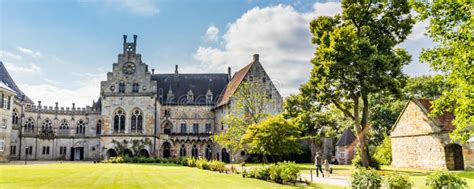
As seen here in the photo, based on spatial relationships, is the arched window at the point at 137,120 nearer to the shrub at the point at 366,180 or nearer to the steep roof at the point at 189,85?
the steep roof at the point at 189,85

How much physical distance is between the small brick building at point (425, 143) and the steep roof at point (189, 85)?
3020cm

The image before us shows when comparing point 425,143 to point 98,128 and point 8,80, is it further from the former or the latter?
point 8,80

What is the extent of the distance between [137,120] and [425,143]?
36.4 metres

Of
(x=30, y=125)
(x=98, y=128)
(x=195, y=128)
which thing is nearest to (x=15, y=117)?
(x=30, y=125)

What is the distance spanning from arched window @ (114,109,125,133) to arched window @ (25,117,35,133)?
13.0 metres

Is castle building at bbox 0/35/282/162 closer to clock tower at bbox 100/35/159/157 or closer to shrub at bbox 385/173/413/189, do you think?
clock tower at bbox 100/35/159/157

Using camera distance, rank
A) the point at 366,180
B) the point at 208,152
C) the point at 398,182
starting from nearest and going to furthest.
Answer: the point at 398,182 → the point at 366,180 → the point at 208,152

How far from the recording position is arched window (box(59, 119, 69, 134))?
5847 centimetres

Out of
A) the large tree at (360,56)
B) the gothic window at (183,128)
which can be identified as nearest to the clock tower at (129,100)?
the gothic window at (183,128)

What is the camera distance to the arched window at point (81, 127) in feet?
194

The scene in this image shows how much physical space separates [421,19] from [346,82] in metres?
12.3

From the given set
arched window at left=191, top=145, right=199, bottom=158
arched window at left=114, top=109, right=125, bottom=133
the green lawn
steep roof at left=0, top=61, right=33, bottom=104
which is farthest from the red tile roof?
steep roof at left=0, top=61, right=33, bottom=104

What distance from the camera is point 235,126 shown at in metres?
42.3

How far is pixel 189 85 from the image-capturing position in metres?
60.3
